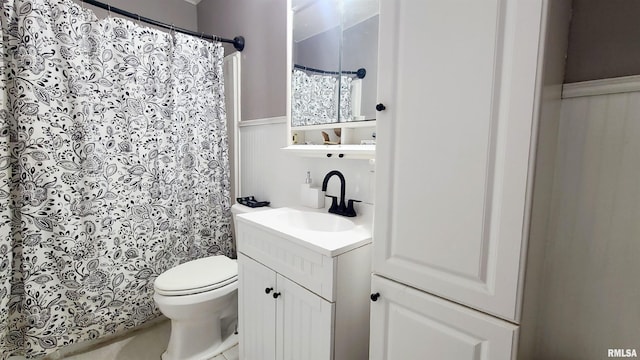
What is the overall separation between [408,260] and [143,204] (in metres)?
1.62

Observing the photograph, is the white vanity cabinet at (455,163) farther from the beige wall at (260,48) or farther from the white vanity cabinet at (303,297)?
the beige wall at (260,48)

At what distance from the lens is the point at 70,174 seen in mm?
1500

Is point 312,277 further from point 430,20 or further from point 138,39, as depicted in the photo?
point 138,39

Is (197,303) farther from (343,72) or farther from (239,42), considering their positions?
(239,42)

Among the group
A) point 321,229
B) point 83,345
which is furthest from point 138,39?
point 83,345

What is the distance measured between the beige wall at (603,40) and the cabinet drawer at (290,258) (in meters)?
0.94

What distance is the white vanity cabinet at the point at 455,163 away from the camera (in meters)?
0.65

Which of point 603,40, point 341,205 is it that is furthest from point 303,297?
point 603,40

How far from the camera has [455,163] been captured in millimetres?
737

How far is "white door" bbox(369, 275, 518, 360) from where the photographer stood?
0.71 m

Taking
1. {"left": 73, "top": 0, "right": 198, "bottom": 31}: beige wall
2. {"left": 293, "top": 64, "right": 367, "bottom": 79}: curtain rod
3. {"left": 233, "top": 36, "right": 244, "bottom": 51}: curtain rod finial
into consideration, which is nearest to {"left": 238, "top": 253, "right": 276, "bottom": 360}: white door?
{"left": 293, "top": 64, "right": 367, "bottom": 79}: curtain rod

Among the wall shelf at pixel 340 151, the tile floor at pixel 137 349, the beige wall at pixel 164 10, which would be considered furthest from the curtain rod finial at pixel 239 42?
the tile floor at pixel 137 349

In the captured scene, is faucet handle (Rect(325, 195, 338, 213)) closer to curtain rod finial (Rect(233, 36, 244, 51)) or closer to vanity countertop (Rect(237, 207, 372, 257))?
vanity countertop (Rect(237, 207, 372, 257))

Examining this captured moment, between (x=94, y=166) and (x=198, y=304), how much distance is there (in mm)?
937
